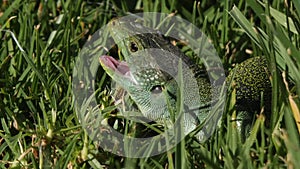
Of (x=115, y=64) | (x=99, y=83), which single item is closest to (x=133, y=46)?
(x=115, y=64)

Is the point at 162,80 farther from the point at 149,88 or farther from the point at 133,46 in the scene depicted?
the point at 133,46

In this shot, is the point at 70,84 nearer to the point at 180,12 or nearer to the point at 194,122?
the point at 194,122

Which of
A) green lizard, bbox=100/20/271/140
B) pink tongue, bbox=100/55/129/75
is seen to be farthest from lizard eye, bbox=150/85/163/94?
pink tongue, bbox=100/55/129/75

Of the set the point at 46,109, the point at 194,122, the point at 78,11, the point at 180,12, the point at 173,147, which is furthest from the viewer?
the point at 180,12

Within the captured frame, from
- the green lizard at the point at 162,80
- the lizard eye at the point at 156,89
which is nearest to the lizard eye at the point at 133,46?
the green lizard at the point at 162,80

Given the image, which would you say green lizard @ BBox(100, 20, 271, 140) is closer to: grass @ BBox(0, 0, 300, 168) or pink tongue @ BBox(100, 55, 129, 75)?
pink tongue @ BBox(100, 55, 129, 75)

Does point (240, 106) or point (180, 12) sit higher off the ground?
point (180, 12)

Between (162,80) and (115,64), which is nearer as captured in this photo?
(162,80)

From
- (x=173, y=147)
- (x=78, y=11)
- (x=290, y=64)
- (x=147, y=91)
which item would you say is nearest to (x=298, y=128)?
(x=290, y=64)
